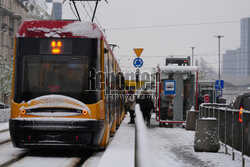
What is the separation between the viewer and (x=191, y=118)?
63.8 ft

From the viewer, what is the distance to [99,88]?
1040 cm

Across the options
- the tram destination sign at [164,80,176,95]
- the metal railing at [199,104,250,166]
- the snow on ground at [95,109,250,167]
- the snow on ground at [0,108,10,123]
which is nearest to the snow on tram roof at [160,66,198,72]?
the tram destination sign at [164,80,176,95]

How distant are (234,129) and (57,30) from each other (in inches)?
188

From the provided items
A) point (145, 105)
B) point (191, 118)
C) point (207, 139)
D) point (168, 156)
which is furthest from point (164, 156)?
point (145, 105)

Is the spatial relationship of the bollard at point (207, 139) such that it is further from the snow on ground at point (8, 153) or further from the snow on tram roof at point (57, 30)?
the snow on ground at point (8, 153)

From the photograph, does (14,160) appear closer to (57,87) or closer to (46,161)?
(46,161)

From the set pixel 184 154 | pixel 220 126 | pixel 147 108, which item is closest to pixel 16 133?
pixel 184 154

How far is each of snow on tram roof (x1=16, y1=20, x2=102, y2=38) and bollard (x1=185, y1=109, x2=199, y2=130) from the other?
9.72 metres

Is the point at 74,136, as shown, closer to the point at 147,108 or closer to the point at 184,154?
the point at 184,154

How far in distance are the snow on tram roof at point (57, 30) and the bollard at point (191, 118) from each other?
9.72m

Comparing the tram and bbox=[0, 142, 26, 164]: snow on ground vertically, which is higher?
the tram

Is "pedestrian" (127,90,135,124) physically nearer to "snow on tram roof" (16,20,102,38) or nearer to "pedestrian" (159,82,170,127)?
"pedestrian" (159,82,170,127)

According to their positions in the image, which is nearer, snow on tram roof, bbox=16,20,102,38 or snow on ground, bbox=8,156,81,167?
snow on ground, bbox=8,156,81,167

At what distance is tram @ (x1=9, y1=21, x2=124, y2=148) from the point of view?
9.89 m
